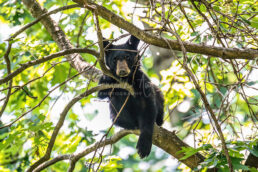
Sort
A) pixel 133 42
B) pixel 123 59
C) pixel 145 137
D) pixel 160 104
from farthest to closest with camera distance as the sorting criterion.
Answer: pixel 160 104 → pixel 133 42 → pixel 123 59 → pixel 145 137

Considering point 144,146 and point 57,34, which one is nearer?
point 144,146

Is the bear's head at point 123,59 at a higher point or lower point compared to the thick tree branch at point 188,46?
higher

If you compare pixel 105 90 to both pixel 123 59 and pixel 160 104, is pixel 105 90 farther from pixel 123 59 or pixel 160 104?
pixel 160 104

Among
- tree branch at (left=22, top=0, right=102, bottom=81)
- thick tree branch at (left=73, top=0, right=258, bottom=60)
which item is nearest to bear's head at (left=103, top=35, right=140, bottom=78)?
tree branch at (left=22, top=0, right=102, bottom=81)

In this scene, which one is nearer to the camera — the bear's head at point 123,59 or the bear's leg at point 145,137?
the bear's leg at point 145,137

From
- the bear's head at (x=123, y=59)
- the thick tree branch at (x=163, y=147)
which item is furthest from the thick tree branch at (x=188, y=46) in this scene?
the thick tree branch at (x=163, y=147)

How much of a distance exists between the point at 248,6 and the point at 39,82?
3625 millimetres

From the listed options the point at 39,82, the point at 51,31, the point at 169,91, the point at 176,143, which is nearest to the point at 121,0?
the point at 51,31

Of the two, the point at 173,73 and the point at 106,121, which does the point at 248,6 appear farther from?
the point at 106,121

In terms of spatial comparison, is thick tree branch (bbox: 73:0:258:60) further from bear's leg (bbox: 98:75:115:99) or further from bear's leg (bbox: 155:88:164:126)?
bear's leg (bbox: 155:88:164:126)

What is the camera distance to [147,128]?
12.2ft

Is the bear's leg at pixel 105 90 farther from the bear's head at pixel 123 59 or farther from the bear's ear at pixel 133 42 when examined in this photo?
the bear's ear at pixel 133 42

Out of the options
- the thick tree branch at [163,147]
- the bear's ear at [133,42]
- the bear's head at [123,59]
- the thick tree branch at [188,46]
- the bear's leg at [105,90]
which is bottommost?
the thick tree branch at [163,147]

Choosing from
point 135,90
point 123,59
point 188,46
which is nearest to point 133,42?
point 123,59
